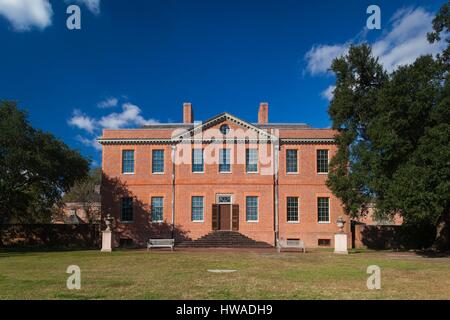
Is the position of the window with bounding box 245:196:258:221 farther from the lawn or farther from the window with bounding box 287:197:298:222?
the lawn

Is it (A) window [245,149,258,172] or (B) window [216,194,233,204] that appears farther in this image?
(A) window [245,149,258,172]

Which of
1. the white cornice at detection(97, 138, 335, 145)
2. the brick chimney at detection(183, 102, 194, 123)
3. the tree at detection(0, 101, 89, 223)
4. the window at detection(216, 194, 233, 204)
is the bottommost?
the window at detection(216, 194, 233, 204)

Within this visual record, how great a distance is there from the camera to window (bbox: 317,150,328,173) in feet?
102

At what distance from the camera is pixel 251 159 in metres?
31.3

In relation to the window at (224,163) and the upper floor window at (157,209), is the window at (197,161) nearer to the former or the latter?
the window at (224,163)

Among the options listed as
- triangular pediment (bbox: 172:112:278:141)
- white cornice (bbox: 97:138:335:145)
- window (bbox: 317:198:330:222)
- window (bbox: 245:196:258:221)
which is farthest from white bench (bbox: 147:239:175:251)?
window (bbox: 317:198:330:222)

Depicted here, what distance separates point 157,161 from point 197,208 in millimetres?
4718

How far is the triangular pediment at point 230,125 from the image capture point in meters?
31.1

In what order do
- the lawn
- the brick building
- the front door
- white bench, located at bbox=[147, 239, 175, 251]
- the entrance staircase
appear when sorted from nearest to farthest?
1. the lawn
2. white bench, located at bbox=[147, 239, 175, 251]
3. the entrance staircase
4. the brick building
5. the front door

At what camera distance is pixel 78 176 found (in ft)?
101

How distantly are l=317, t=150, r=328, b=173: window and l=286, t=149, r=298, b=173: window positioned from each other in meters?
1.72

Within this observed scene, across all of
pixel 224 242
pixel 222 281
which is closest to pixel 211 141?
pixel 224 242

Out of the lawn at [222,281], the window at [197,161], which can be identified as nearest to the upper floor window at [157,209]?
the window at [197,161]

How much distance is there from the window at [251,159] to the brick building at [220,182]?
0.08 metres
